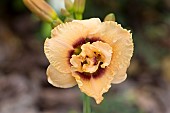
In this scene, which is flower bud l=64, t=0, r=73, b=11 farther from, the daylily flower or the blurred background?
the blurred background

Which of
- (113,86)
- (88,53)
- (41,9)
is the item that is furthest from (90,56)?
(113,86)

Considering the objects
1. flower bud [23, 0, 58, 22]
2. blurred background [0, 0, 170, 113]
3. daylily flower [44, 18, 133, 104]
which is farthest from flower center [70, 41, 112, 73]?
blurred background [0, 0, 170, 113]

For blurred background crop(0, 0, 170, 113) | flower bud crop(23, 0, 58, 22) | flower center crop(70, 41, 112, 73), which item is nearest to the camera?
flower center crop(70, 41, 112, 73)

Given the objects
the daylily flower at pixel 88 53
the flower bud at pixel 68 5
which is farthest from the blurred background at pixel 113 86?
the daylily flower at pixel 88 53

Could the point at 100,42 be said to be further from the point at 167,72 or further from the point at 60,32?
the point at 167,72

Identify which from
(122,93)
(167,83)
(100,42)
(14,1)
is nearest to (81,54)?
(100,42)

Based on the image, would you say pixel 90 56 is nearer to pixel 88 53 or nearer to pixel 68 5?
pixel 88 53
